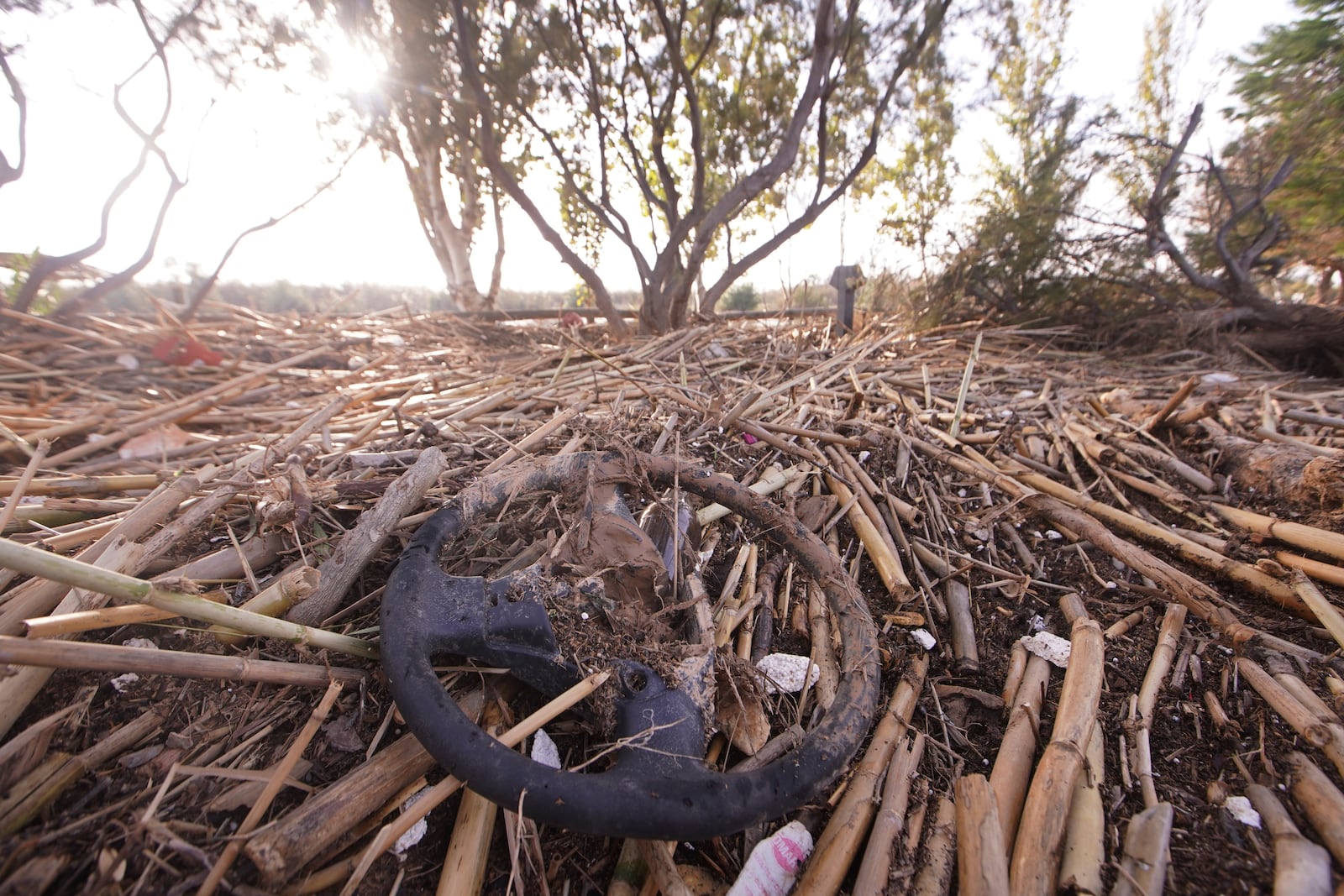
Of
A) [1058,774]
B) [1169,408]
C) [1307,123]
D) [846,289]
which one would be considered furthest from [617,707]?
[1307,123]

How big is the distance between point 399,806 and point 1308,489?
330cm

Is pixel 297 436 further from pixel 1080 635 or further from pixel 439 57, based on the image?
pixel 439 57

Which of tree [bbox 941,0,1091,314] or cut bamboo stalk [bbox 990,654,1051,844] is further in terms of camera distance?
tree [bbox 941,0,1091,314]

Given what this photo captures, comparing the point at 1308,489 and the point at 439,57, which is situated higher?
the point at 439,57

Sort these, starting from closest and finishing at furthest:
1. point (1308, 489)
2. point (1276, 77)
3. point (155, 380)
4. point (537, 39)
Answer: point (1308, 489)
point (155, 380)
point (1276, 77)
point (537, 39)

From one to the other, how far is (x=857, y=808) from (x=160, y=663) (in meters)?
1.55

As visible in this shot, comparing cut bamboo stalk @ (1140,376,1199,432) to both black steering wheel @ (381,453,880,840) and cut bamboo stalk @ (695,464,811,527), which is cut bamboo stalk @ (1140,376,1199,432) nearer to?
cut bamboo stalk @ (695,464,811,527)

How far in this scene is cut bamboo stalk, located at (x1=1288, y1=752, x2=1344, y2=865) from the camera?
102cm

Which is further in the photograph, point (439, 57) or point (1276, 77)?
point (439, 57)

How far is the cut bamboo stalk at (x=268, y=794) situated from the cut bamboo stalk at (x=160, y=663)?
0.21 feet

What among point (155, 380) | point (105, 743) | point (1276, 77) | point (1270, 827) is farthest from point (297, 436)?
point (1276, 77)

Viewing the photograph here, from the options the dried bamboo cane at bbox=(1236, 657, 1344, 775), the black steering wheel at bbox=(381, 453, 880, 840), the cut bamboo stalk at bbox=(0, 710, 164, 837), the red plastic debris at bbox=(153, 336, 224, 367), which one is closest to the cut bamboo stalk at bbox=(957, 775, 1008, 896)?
the black steering wheel at bbox=(381, 453, 880, 840)

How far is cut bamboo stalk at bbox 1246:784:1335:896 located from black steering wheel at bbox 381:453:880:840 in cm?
75

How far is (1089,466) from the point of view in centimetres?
259
